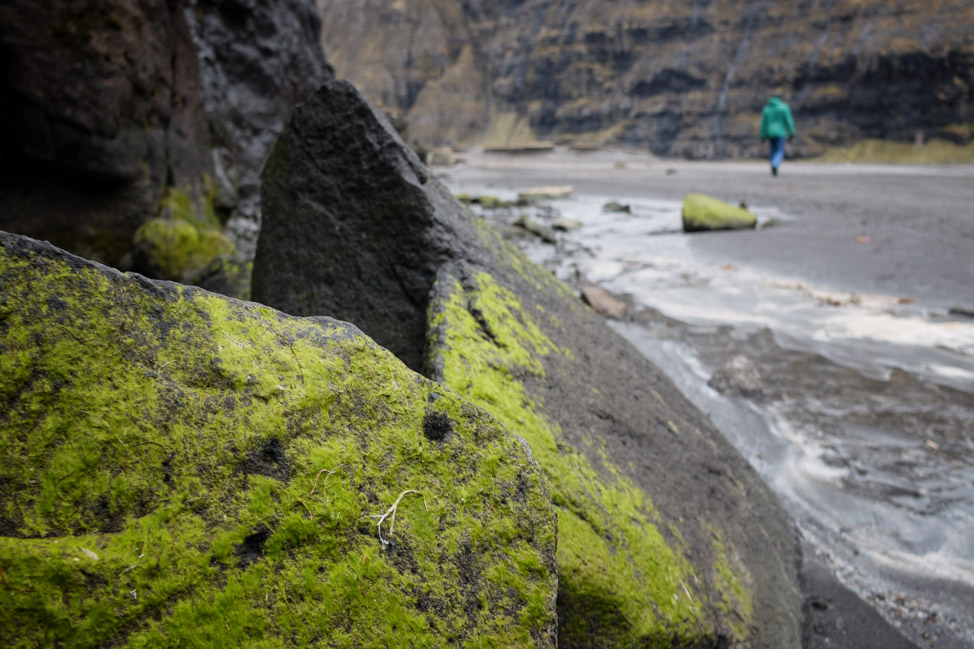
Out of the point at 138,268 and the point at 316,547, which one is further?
the point at 138,268

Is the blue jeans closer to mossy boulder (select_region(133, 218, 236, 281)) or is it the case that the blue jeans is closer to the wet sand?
the wet sand

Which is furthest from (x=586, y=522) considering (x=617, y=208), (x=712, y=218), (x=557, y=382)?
(x=617, y=208)

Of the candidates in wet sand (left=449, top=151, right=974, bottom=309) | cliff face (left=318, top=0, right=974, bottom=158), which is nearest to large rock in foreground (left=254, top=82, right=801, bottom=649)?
wet sand (left=449, top=151, right=974, bottom=309)

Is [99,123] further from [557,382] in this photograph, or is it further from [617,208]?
[617,208]

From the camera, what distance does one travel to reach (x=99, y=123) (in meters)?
5.44

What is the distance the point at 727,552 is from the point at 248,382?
1.64 metres

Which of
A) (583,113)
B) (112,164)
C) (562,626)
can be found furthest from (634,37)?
(562,626)

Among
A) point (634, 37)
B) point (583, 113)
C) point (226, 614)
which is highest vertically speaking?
point (634, 37)

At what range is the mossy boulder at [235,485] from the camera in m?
0.93

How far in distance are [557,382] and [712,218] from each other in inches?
327

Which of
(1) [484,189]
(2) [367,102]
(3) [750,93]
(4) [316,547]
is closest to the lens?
(4) [316,547]

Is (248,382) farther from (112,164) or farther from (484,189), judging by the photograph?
(484,189)

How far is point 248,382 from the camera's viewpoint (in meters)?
1.14

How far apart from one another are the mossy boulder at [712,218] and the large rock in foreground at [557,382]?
730 centimetres
